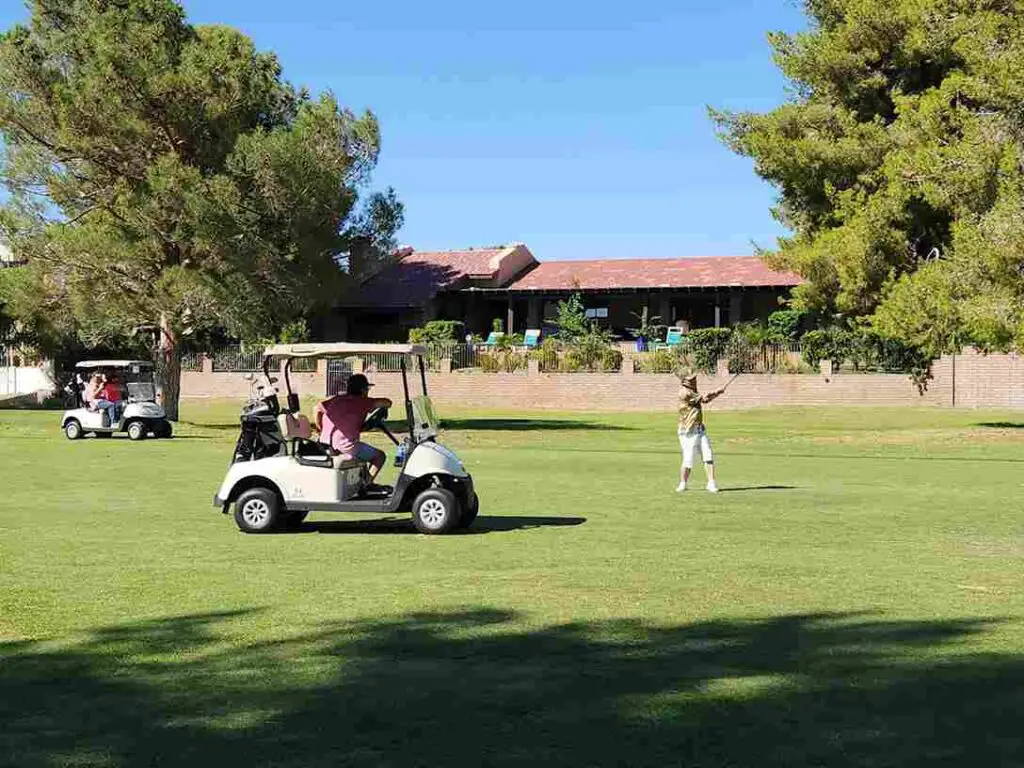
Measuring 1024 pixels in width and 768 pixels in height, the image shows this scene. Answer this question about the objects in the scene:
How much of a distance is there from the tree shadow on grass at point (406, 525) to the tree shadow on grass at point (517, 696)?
17.9ft

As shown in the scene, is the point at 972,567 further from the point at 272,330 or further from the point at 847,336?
the point at 847,336

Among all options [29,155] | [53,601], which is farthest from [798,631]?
[29,155]

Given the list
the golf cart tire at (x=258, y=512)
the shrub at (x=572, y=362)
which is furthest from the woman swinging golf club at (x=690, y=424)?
the shrub at (x=572, y=362)

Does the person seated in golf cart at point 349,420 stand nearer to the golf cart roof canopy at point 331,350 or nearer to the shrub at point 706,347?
the golf cart roof canopy at point 331,350

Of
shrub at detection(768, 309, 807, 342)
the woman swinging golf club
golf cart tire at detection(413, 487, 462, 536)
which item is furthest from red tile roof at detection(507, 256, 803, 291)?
golf cart tire at detection(413, 487, 462, 536)

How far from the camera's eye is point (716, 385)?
172ft

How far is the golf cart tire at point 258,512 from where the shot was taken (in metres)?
14.2

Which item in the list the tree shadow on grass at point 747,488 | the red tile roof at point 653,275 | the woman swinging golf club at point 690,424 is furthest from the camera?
the red tile roof at point 653,275

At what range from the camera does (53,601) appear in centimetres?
989

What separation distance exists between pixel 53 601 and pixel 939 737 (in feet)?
20.3

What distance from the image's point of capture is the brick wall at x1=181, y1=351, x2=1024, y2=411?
48875 millimetres

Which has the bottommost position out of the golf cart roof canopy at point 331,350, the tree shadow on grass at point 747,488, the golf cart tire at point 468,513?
the tree shadow on grass at point 747,488

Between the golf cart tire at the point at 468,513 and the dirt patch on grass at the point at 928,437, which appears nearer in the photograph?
the golf cart tire at the point at 468,513

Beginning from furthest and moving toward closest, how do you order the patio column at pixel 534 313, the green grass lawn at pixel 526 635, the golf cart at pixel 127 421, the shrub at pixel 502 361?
the patio column at pixel 534 313 < the shrub at pixel 502 361 < the golf cart at pixel 127 421 < the green grass lawn at pixel 526 635
